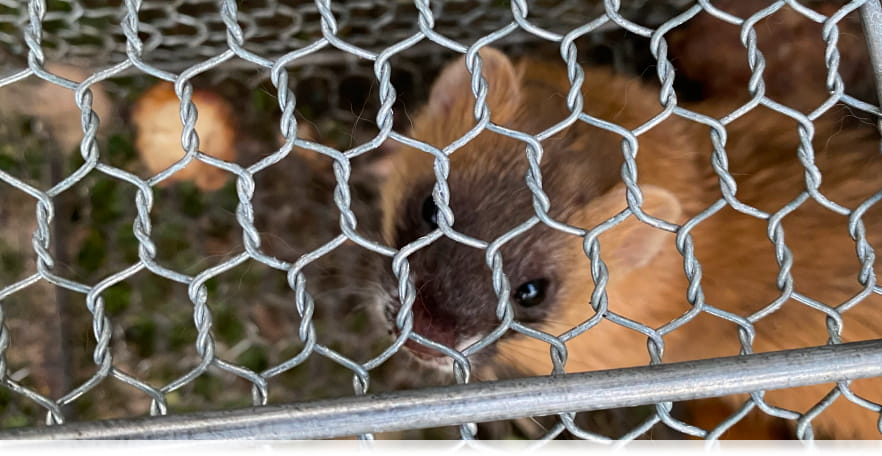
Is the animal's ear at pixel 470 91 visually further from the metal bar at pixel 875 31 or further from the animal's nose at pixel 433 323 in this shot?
the metal bar at pixel 875 31

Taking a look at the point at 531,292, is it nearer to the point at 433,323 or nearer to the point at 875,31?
the point at 433,323

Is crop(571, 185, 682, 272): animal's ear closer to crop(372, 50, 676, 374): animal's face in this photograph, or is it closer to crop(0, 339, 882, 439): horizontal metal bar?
crop(372, 50, 676, 374): animal's face

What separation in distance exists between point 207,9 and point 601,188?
1118 mm

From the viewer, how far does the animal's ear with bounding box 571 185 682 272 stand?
114 cm

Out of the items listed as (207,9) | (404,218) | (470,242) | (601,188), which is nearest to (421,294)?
(404,218)

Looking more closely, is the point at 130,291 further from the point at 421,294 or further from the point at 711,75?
the point at 711,75

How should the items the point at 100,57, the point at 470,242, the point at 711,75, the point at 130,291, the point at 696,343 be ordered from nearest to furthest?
the point at 470,242 < the point at 696,343 < the point at 711,75 < the point at 100,57 < the point at 130,291

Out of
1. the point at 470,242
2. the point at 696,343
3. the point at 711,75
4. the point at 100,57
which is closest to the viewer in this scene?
the point at 470,242

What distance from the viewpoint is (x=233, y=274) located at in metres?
1.77

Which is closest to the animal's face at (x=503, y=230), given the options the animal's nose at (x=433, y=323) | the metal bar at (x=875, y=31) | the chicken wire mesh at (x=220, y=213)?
the animal's nose at (x=433, y=323)

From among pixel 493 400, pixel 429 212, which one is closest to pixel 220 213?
pixel 429 212

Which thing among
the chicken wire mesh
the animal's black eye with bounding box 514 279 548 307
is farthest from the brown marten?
the chicken wire mesh

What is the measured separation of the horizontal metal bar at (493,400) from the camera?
2.29 ft

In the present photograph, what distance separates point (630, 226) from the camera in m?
1.22
